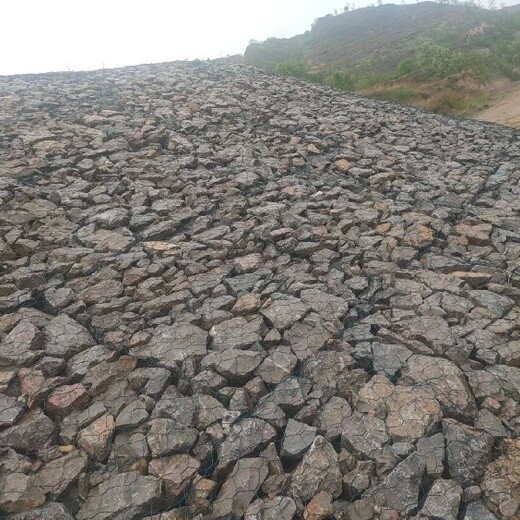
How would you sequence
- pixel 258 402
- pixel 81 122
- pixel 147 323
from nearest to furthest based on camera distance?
1. pixel 258 402
2. pixel 147 323
3. pixel 81 122

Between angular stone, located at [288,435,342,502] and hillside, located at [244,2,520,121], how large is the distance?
2091 centimetres

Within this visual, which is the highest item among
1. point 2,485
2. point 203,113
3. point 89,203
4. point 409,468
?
point 203,113

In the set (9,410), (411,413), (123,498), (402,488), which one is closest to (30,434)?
(9,410)

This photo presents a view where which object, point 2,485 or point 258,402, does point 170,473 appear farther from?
point 2,485

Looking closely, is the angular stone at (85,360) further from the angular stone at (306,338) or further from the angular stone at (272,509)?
the angular stone at (272,509)

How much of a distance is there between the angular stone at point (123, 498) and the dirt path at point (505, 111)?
1701 centimetres

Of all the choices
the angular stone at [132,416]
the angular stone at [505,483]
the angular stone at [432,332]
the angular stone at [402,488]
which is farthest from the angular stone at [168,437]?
the angular stone at [432,332]

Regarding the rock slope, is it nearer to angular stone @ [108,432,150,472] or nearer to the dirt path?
angular stone @ [108,432,150,472]

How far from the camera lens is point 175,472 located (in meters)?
3.40

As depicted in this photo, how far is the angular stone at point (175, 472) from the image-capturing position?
3285 mm

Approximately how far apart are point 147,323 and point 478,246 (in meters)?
5.53

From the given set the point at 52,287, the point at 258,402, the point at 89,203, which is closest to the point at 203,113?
the point at 89,203

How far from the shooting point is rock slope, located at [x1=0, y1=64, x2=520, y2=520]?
332 cm

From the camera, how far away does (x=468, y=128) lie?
44.9 ft
